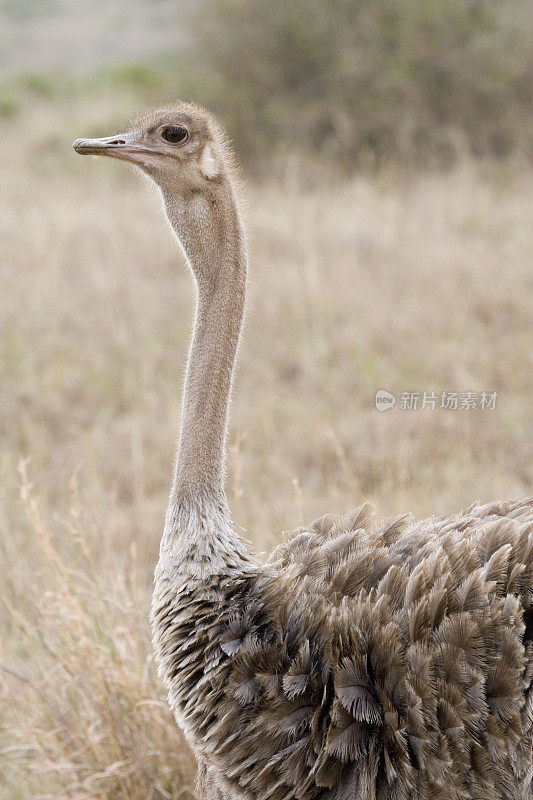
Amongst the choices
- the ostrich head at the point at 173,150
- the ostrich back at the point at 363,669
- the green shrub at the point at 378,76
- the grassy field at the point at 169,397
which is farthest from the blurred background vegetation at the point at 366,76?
the ostrich back at the point at 363,669

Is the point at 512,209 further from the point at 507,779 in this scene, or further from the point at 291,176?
the point at 507,779

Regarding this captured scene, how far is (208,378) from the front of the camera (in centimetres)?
241

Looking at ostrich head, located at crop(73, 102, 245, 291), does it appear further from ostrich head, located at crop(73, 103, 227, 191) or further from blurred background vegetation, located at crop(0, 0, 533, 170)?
blurred background vegetation, located at crop(0, 0, 533, 170)

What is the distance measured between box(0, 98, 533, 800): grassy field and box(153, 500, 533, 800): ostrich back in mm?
640

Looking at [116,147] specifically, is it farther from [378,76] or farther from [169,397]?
[378,76]

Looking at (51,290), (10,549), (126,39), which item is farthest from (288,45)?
(126,39)

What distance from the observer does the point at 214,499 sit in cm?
236

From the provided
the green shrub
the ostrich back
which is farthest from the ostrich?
the green shrub

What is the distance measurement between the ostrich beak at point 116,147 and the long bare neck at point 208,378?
0.41 ft

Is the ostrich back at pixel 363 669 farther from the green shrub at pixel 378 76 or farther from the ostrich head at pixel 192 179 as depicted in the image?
the green shrub at pixel 378 76

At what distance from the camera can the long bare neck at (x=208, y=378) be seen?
7.66ft

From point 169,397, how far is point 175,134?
3674mm

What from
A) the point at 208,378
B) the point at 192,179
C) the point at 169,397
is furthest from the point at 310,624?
the point at 169,397

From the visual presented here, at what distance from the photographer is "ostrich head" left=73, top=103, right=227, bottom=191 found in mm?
2383
